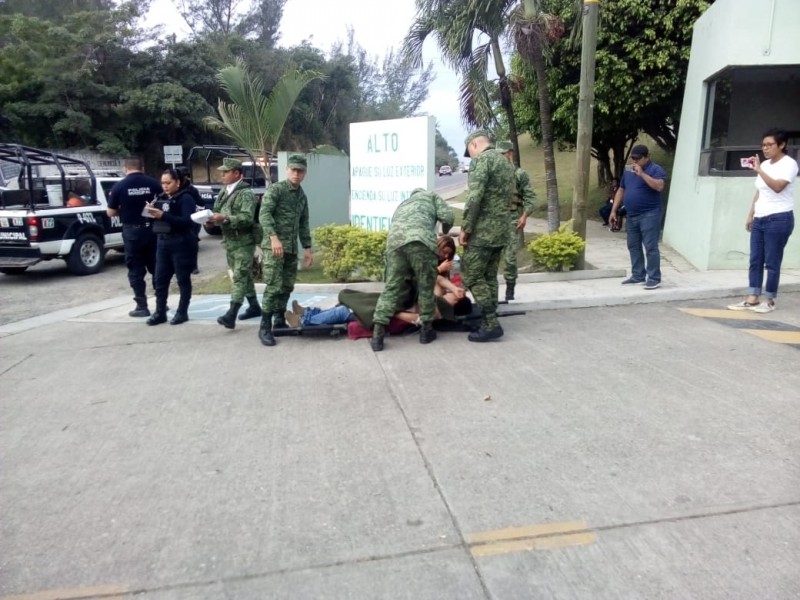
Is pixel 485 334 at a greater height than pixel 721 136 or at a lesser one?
lesser

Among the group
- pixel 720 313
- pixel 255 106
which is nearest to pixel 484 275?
pixel 720 313

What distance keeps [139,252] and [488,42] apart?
7140 mm

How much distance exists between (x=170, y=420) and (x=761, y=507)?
3429mm

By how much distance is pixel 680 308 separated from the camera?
7.29 m

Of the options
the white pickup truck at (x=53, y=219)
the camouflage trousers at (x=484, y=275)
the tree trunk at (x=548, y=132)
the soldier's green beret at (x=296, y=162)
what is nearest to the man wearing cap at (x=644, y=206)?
the camouflage trousers at (x=484, y=275)

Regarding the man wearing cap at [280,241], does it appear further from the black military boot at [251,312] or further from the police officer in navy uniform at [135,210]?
the police officer in navy uniform at [135,210]

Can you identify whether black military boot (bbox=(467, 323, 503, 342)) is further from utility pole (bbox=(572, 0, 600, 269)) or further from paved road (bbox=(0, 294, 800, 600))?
utility pole (bbox=(572, 0, 600, 269))

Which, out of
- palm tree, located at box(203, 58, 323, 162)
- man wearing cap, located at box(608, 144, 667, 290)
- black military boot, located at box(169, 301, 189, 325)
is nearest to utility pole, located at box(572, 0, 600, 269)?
man wearing cap, located at box(608, 144, 667, 290)

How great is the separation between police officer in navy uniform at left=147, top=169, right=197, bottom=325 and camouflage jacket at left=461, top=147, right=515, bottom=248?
2.91m

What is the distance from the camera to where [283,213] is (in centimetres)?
621

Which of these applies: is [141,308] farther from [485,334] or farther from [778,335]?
[778,335]

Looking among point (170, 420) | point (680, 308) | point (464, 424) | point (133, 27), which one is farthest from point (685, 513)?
point (133, 27)

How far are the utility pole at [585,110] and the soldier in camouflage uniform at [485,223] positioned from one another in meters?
3.06

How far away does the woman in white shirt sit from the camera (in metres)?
6.36
